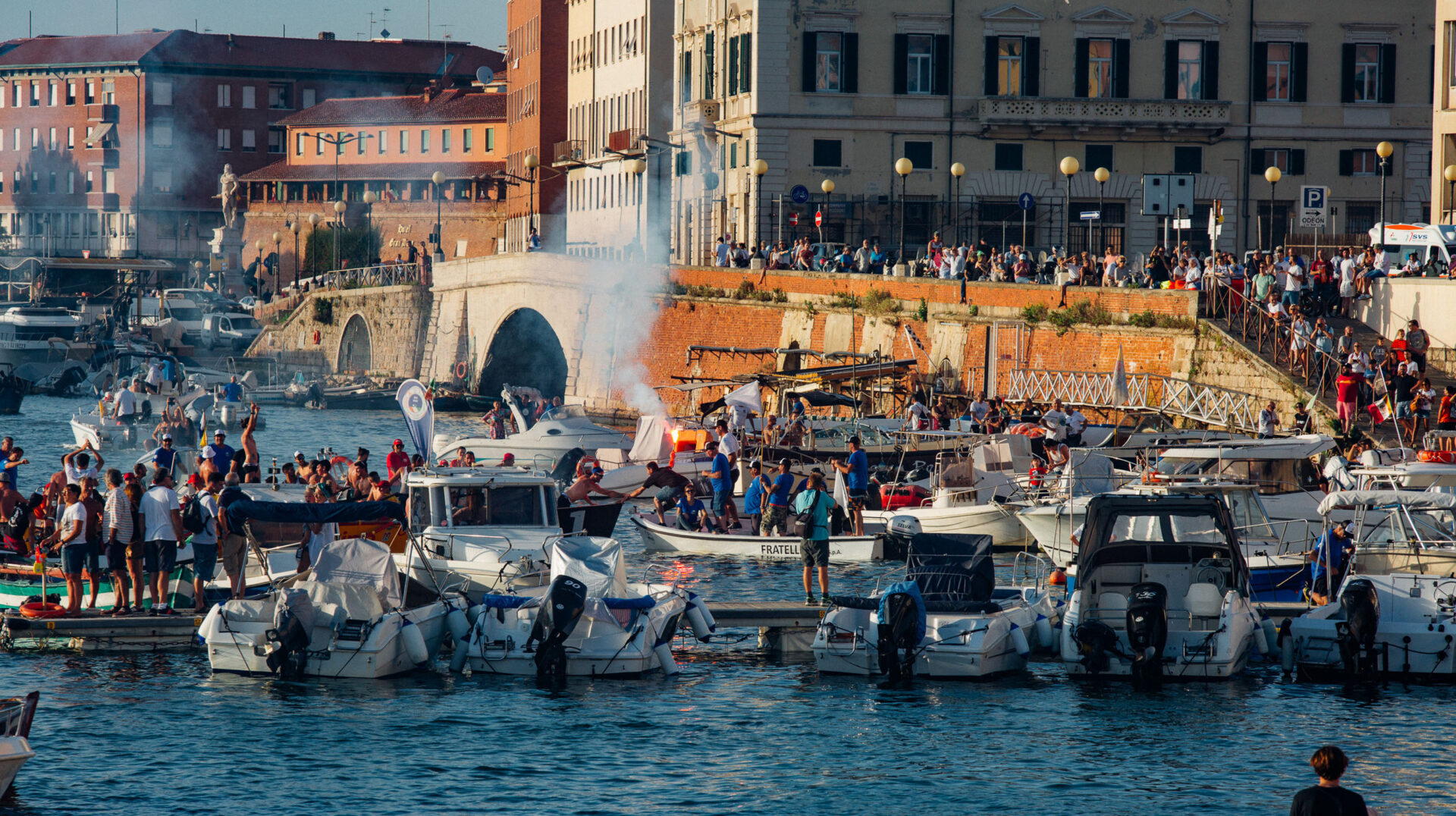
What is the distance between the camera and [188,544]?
23953mm

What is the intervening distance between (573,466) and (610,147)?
35.2 meters

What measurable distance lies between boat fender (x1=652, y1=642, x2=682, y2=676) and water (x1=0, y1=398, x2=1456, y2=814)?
20 cm

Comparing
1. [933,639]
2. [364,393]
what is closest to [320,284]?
[364,393]

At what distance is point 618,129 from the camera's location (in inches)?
2940

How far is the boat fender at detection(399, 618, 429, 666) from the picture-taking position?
20734mm

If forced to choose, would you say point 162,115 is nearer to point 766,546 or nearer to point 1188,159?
point 1188,159

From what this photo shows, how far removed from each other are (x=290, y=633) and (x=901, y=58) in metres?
38.3

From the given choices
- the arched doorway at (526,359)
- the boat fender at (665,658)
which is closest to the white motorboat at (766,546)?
the boat fender at (665,658)

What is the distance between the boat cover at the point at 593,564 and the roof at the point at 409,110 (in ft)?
284

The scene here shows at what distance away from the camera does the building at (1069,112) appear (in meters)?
55.5

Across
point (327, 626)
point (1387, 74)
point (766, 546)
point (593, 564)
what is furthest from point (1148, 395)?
point (327, 626)

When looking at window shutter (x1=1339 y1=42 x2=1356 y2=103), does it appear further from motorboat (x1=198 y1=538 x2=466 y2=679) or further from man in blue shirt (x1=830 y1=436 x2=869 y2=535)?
motorboat (x1=198 y1=538 x2=466 y2=679)

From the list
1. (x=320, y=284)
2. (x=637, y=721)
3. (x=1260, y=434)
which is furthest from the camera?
(x=320, y=284)

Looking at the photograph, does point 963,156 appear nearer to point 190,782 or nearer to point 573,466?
point 573,466
